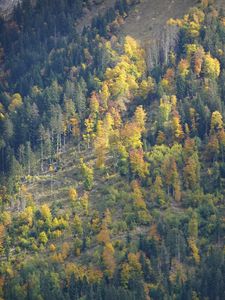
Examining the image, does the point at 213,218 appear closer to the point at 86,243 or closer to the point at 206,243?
the point at 206,243

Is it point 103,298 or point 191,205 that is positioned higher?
point 191,205

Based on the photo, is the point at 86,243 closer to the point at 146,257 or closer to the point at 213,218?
the point at 146,257

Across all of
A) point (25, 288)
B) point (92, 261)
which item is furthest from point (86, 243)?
point (25, 288)

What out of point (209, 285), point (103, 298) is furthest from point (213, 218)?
point (103, 298)

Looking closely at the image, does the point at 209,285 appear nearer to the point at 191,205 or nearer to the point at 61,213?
the point at 191,205

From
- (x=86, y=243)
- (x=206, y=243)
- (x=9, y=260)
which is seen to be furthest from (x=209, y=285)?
(x=9, y=260)

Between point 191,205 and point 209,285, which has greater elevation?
point 191,205

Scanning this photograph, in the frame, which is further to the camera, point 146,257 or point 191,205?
point 191,205

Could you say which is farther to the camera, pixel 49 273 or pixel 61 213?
pixel 61 213
